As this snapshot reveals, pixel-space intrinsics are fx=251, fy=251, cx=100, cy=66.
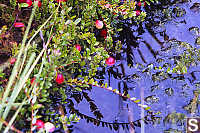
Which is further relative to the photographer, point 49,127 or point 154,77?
point 154,77

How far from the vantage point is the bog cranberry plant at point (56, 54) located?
1220mm

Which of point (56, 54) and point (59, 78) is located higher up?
point (56, 54)

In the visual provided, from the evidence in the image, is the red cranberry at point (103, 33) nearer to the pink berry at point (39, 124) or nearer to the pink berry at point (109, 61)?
the pink berry at point (109, 61)

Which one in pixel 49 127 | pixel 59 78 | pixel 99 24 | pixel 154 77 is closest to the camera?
pixel 49 127

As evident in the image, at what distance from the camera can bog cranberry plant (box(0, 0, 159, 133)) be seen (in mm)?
1220

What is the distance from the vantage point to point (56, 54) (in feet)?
4.16

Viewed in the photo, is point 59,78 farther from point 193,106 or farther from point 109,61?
point 193,106

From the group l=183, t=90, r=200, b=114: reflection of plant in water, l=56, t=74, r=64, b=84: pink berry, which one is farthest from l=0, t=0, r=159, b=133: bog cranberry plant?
l=183, t=90, r=200, b=114: reflection of plant in water

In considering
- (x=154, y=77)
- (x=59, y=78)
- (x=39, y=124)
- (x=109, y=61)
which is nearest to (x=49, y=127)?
(x=39, y=124)

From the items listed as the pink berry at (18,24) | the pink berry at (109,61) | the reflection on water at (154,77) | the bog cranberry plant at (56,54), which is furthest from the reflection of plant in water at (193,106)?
the pink berry at (18,24)

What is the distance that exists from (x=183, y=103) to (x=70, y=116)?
2.11 ft

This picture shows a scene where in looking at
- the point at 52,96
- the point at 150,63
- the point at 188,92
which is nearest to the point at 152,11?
the point at 150,63

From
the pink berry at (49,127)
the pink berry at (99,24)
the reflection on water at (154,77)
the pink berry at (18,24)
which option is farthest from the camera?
the pink berry at (99,24)

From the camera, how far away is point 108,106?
1449 millimetres
